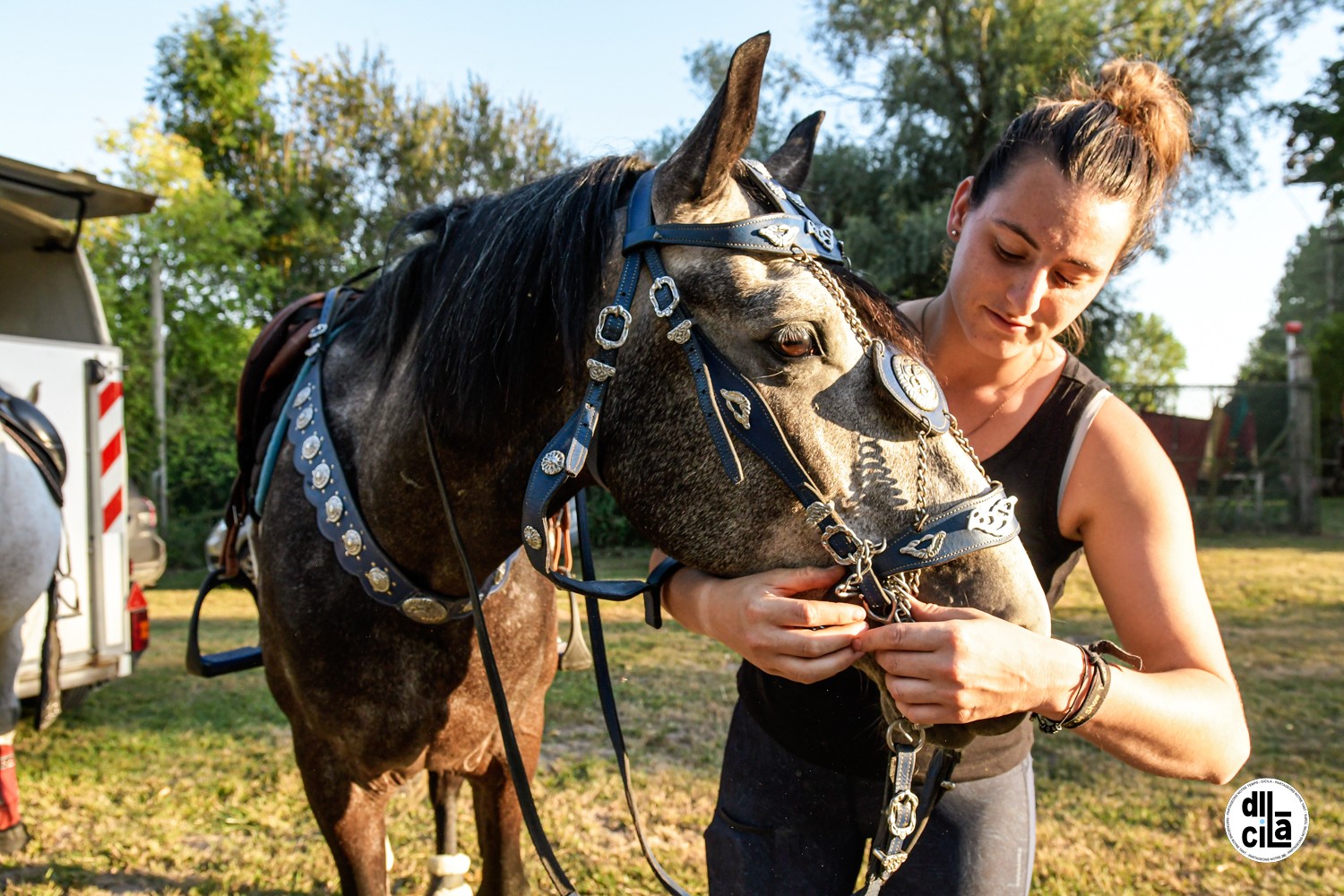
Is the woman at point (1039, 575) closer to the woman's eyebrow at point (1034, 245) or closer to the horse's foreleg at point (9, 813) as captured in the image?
the woman's eyebrow at point (1034, 245)

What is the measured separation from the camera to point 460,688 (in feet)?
6.42

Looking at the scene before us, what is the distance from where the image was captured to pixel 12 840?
11.3 feet

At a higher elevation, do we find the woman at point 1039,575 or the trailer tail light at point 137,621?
the woman at point 1039,575

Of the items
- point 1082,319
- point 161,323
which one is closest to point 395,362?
point 1082,319

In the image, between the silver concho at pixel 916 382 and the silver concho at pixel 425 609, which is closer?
the silver concho at pixel 916 382

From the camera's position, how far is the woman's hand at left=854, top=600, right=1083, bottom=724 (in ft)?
3.52

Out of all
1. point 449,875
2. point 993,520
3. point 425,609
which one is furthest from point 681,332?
point 449,875

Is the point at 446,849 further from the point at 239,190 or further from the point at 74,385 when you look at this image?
the point at 239,190

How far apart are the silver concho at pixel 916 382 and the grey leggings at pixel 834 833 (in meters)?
0.80

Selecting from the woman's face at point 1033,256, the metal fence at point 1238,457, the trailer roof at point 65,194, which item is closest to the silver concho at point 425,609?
the woman's face at point 1033,256

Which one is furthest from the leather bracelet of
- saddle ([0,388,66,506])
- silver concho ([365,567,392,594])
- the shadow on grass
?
saddle ([0,388,66,506])

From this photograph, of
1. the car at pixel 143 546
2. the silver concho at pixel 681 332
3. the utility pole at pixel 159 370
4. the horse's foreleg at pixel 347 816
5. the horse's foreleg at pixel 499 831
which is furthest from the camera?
the utility pole at pixel 159 370

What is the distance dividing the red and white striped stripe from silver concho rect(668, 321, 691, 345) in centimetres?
433

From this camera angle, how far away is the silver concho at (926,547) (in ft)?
3.76
